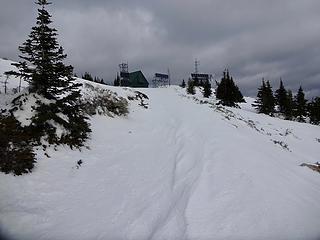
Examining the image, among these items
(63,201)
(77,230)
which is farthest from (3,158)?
(77,230)

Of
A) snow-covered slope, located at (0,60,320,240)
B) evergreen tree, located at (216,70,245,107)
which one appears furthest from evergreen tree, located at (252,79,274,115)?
snow-covered slope, located at (0,60,320,240)

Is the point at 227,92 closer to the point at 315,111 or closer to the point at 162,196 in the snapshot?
the point at 315,111

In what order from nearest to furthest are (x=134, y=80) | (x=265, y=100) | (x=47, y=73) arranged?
(x=47, y=73) → (x=265, y=100) → (x=134, y=80)

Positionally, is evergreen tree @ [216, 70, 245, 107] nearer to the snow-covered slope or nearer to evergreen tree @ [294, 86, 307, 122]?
evergreen tree @ [294, 86, 307, 122]

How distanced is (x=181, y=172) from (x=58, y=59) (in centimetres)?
745

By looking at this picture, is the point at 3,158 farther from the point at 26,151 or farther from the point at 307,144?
the point at 307,144

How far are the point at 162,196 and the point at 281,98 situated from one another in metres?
55.0

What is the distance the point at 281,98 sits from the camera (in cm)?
5919

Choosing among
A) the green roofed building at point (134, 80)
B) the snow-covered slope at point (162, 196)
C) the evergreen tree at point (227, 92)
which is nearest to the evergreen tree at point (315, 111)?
the evergreen tree at point (227, 92)

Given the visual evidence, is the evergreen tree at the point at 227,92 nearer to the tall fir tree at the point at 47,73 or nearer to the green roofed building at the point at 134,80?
the green roofed building at the point at 134,80

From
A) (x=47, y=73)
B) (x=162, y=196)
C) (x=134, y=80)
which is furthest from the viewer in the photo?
(x=134, y=80)

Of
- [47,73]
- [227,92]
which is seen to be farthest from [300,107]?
[47,73]

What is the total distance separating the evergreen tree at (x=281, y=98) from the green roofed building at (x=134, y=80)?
4779 cm

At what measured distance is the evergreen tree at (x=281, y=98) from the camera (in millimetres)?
58719
